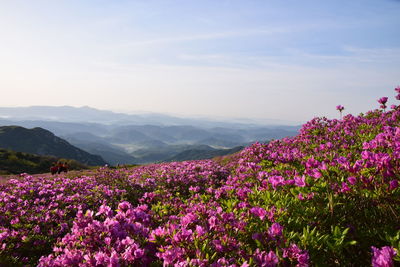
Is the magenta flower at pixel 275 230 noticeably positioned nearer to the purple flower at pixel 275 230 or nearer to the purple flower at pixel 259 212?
the purple flower at pixel 275 230

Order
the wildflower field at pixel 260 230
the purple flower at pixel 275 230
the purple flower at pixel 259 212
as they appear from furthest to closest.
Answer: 1. the purple flower at pixel 259 212
2. the purple flower at pixel 275 230
3. the wildflower field at pixel 260 230

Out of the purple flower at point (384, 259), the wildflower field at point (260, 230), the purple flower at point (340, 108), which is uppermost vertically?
the purple flower at point (340, 108)

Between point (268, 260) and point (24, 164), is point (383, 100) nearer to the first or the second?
point (268, 260)

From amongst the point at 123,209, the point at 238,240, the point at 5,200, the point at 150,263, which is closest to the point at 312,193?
the point at 238,240

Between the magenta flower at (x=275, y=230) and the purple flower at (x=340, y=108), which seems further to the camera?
the purple flower at (x=340, y=108)

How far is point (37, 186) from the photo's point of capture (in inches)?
441

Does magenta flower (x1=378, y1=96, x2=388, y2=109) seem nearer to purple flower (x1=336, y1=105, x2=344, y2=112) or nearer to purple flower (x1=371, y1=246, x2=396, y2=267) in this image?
purple flower (x1=336, y1=105, x2=344, y2=112)

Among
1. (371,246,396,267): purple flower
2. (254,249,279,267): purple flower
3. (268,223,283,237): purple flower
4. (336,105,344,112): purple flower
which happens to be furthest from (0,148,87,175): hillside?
(371,246,396,267): purple flower

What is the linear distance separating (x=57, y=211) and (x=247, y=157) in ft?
26.8

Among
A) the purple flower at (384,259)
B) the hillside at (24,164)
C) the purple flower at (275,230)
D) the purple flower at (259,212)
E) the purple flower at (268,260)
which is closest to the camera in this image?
the purple flower at (384,259)

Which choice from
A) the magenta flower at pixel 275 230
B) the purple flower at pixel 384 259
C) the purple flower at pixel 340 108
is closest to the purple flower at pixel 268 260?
the magenta flower at pixel 275 230

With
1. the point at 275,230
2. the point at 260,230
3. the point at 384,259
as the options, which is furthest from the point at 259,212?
the point at 384,259

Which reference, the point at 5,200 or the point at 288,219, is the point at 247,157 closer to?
the point at 288,219

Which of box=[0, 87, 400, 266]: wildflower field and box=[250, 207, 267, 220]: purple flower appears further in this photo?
box=[250, 207, 267, 220]: purple flower
